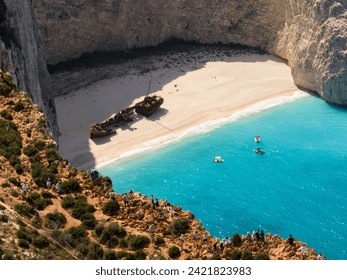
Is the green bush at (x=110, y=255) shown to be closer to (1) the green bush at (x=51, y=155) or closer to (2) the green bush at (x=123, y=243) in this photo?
(2) the green bush at (x=123, y=243)

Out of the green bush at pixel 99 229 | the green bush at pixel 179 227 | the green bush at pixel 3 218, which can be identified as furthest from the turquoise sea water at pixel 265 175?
the green bush at pixel 3 218

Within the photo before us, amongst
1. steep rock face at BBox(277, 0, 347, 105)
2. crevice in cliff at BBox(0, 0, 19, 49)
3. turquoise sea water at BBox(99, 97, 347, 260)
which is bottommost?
turquoise sea water at BBox(99, 97, 347, 260)

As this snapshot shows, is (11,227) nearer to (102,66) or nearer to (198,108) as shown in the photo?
(198,108)

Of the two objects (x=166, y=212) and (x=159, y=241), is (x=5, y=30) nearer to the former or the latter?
(x=166, y=212)

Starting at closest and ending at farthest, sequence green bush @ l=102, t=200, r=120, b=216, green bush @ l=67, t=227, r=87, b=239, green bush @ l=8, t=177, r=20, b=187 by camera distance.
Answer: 1. green bush @ l=67, t=227, r=87, b=239
2. green bush @ l=102, t=200, r=120, b=216
3. green bush @ l=8, t=177, r=20, b=187

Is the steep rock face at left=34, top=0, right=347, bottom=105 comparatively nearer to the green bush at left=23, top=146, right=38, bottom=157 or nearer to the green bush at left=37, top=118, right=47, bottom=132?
the green bush at left=37, top=118, right=47, bottom=132

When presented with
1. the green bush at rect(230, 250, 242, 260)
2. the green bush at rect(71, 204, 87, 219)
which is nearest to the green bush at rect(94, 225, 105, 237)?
the green bush at rect(71, 204, 87, 219)

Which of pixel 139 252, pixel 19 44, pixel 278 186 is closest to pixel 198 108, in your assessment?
pixel 278 186
